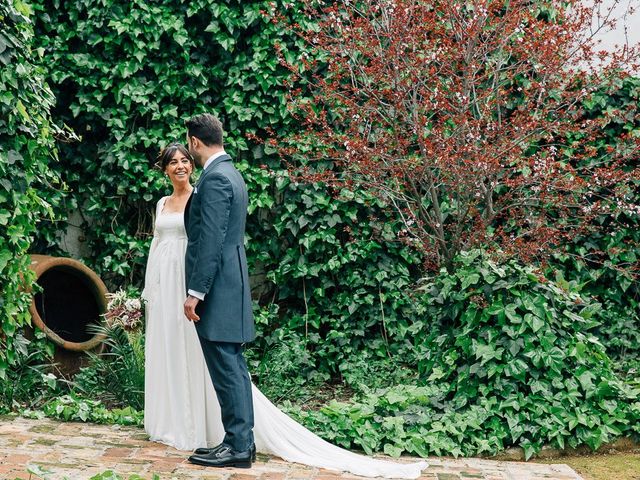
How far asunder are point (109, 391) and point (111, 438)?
3.89 feet

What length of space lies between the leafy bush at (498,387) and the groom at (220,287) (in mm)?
959

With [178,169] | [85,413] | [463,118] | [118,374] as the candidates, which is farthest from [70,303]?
[463,118]

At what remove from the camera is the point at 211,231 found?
4816 millimetres

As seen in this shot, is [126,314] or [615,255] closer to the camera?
[126,314]

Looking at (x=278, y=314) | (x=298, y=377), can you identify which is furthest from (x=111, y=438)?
(x=278, y=314)

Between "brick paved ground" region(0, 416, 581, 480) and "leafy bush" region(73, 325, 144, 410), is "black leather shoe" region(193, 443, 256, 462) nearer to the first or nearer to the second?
"brick paved ground" region(0, 416, 581, 480)

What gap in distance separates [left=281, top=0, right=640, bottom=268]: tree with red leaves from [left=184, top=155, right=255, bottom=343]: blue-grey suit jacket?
2.03 m

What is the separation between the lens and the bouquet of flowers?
6621 mm

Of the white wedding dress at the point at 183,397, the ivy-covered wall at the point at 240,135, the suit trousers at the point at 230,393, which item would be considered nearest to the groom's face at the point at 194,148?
the white wedding dress at the point at 183,397

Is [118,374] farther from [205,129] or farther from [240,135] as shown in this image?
[205,129]

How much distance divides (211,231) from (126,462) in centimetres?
141

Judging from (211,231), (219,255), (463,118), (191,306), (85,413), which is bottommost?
(85,413)

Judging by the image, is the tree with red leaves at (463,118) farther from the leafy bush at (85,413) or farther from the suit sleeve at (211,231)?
the leafy bush at (85,413)

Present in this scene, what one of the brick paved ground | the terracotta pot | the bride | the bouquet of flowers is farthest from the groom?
the terracotta pot
